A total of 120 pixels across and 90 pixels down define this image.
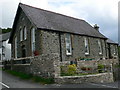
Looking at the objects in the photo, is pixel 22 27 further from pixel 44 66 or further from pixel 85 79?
pixel 85 79

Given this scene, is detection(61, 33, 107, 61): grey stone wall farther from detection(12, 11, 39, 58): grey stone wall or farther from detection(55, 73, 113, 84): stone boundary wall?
detection(55, 73, 113, 84): stone boundary wall

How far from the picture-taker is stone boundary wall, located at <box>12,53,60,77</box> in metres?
13.1

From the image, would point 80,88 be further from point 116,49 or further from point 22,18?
point 116,49

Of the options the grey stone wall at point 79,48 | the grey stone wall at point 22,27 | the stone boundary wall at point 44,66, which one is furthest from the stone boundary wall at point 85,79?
the grey stone wall at point 22,27

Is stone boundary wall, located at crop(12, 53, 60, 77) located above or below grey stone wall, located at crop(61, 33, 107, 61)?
below

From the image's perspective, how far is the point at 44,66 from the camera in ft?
45.3

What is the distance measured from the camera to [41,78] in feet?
45.4

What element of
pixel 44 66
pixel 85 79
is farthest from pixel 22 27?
pixel 85 79

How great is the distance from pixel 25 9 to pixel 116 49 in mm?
26836

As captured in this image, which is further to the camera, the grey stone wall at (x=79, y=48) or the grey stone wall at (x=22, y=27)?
the grey stone wall at (x=79, y=48)

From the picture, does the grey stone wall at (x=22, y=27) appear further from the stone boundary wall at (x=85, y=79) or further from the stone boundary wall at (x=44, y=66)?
the stone boundary wall at (x=85, y=79)

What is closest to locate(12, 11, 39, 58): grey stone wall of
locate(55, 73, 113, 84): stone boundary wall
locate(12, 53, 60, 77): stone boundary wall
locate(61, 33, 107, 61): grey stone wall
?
locate(61, 33, 107, 61): grey stone wall

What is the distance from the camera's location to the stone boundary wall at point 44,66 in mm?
13073

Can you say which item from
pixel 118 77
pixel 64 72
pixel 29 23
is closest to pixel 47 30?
pixel 29 23
